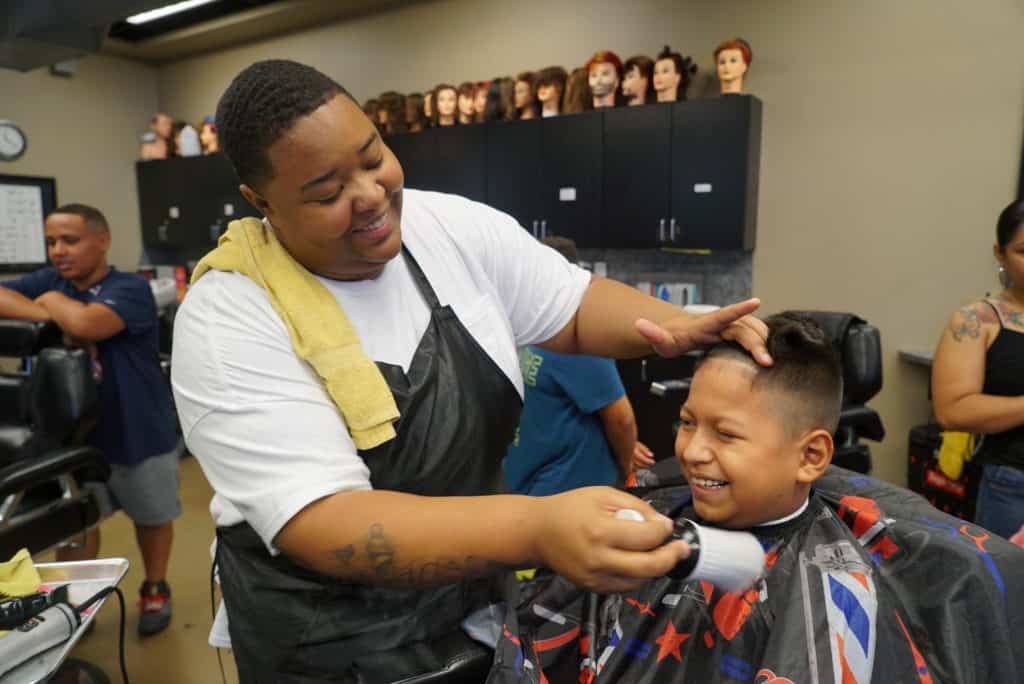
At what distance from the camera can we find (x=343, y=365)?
0.94m

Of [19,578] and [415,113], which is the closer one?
[19,578]

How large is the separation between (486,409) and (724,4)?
3836 millimetres

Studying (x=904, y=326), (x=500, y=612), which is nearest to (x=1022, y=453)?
(x=500, y=612)

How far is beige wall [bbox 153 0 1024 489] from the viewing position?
343 centimetres

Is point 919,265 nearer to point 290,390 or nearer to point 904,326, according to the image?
point 904,326

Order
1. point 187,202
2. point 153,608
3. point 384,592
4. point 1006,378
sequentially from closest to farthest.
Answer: point 384,592 → point 1006,378 → point 153,608 → point 187,202

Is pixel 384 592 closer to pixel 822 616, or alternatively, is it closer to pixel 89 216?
pixel 822 616

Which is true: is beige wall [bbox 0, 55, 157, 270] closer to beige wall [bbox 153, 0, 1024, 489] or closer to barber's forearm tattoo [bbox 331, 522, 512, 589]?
beige wall [bbox 153, 0, 1024, 489]

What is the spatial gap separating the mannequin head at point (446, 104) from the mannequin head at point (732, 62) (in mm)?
1805

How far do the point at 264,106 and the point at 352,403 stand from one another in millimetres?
422

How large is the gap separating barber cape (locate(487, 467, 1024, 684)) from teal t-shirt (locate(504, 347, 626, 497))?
0.48 metres

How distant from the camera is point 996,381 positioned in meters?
1.80

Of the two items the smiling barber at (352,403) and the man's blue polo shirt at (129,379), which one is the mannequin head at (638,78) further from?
the smiling barber at (352,403)

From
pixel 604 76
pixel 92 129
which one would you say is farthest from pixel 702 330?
pixel 92 129
